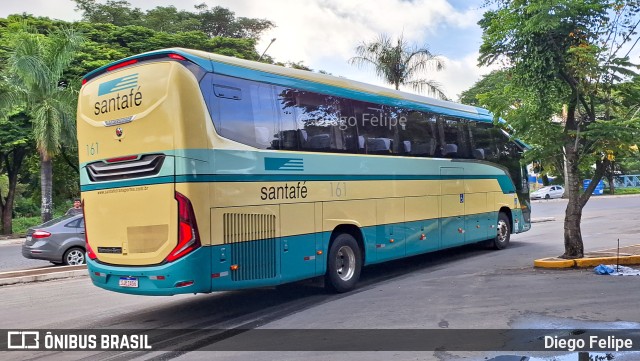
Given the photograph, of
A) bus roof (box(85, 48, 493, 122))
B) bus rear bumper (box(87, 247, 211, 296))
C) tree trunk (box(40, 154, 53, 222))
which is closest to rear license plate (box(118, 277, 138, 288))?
bus rear bumper (box(87, 247, 211, 296))

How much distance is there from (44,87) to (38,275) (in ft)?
34.7

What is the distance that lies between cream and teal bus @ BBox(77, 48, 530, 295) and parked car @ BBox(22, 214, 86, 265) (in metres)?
7.39

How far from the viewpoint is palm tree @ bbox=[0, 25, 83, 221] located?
20.3 meters

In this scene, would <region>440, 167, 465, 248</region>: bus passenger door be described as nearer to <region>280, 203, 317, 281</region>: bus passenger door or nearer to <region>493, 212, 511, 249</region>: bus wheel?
<region>493, 212, 511, 249</region>: bus wheel

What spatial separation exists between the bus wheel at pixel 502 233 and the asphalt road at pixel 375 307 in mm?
2712

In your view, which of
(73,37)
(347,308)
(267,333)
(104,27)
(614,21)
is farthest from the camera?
(104,27)

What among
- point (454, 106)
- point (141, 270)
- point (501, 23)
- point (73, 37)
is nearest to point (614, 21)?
point (501, 23)

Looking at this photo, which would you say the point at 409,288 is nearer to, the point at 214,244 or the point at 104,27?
the point at 214,244

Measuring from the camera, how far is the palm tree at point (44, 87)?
20312 mm

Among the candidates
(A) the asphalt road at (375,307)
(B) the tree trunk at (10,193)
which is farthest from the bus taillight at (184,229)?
(B) the tree trunk at (10,193)

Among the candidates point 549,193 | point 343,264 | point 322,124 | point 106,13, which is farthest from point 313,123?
point 549,193

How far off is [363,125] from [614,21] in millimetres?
5137

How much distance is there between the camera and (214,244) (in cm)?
748

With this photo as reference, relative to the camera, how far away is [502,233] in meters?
15.2
